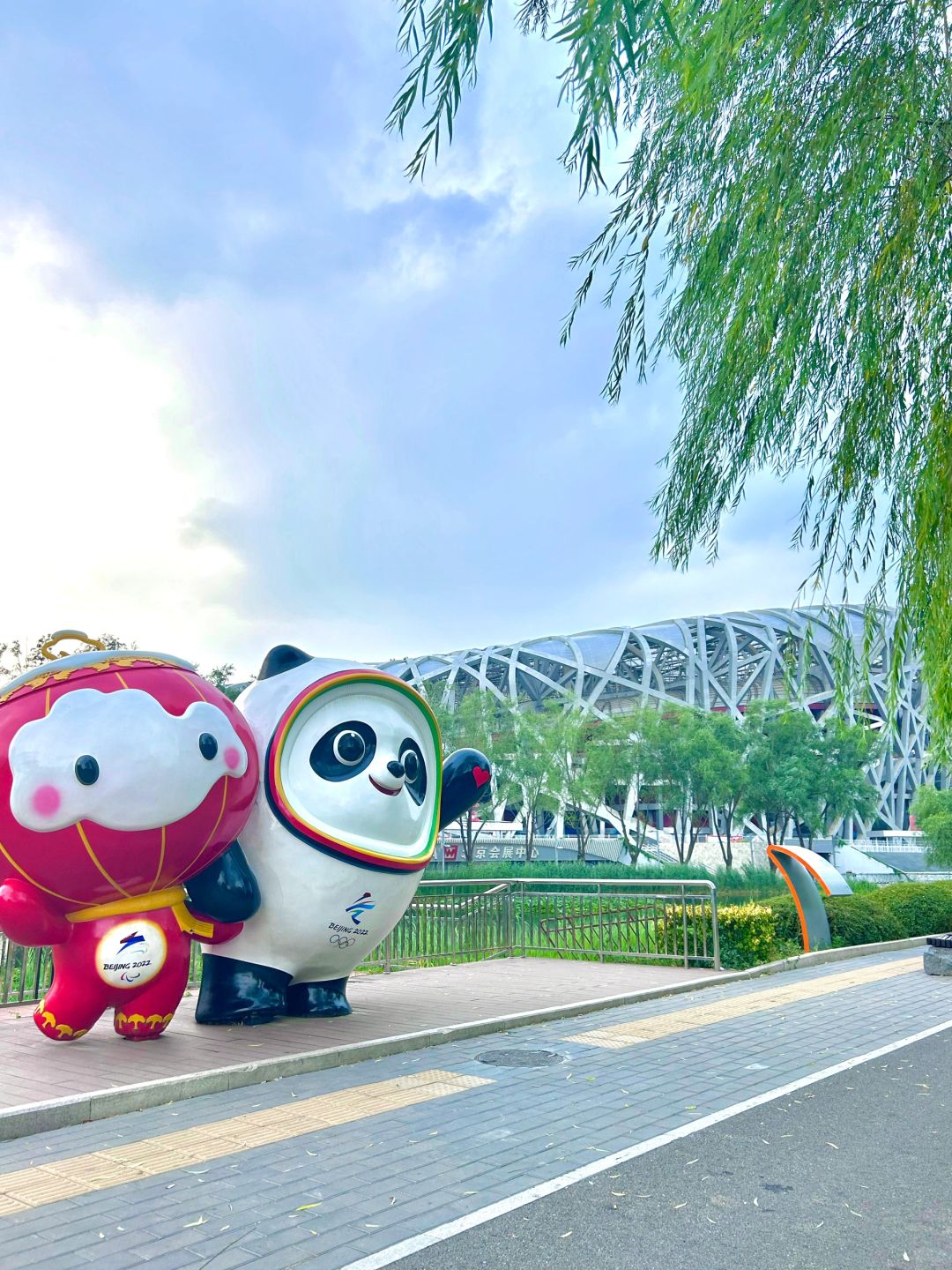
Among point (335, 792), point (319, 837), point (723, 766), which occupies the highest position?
point (723, 766)

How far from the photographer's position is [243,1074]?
6.78m

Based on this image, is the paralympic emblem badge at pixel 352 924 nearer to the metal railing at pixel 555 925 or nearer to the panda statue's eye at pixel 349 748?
the panda statue's eye at pixel 349 748

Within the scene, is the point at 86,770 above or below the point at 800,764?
below

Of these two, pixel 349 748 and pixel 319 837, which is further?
pixel 349 748

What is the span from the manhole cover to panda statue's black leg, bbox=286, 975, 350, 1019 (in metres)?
1.60

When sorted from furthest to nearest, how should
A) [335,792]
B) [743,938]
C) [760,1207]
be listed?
[743,938] → [335,792] → [760,1207]

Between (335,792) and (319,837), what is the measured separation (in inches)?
15.8

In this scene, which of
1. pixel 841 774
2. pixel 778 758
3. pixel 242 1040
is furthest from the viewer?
pixel 778 758

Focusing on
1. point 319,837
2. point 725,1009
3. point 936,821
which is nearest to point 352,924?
point 319,837

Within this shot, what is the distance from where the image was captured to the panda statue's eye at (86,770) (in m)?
6.73

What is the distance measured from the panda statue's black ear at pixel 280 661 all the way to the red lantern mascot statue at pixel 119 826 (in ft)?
3.47

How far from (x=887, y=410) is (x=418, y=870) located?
533 centimetres

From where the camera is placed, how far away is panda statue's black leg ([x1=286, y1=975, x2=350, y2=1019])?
28.9 ft

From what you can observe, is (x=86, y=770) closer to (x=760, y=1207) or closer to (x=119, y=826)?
(x=119, y=826)
